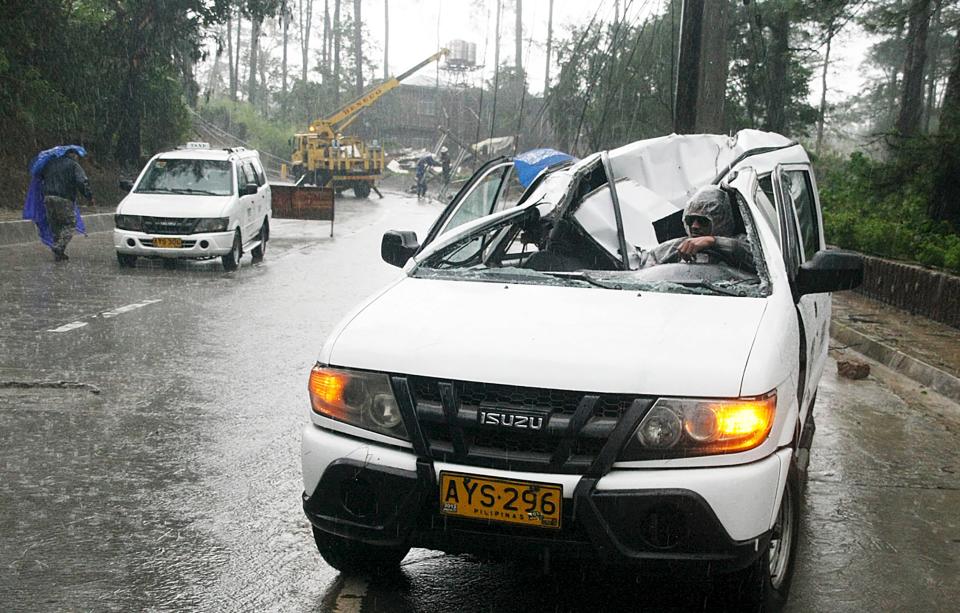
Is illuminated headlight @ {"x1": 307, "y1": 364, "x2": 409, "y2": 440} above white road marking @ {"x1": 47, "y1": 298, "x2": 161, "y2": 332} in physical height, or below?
above

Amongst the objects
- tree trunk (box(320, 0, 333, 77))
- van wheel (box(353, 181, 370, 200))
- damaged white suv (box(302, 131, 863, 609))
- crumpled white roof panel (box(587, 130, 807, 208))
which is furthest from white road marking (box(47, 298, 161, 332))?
tree trunk (box(320, 0, 333, 77))

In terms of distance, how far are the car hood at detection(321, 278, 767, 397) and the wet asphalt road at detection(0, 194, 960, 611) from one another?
69 cm

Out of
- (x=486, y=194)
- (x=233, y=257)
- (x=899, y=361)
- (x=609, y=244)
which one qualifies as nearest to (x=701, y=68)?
(x=899, y=361)

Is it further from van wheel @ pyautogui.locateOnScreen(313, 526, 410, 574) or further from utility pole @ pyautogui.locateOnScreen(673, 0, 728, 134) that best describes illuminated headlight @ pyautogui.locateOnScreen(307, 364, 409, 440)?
utility pole @ pyautogui.locateOnScreen(673, 0, 728, 134)

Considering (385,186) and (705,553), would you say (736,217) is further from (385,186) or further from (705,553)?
(385,186)

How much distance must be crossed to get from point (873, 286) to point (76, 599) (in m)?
12.3

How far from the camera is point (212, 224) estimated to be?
Result: 1542cm

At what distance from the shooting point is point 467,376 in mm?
→ 3496

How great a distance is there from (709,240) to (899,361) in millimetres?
5755

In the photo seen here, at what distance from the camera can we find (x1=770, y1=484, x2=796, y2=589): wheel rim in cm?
387

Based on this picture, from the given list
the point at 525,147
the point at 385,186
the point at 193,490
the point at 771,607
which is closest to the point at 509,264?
the point at 193,490

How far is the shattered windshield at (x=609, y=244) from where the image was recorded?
451 cm

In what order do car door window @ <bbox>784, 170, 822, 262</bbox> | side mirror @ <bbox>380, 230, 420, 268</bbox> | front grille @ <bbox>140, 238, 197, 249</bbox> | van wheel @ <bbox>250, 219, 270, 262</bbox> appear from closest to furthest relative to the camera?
side mirror @ <bbox>380, 230, 420, 268</bbox> → car door window @ <bbox>784, 170, 822, 262</bbox> → front grille @ <bbox>140, 238, 197, 249</bbox> → van wheel @ <bbox>250, 219, 270, 262</bbox>

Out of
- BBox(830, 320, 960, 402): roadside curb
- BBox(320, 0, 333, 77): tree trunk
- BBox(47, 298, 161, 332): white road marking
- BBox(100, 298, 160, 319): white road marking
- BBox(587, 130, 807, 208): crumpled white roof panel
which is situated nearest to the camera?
BBox(587, 130, 807, 208): crumpled white roof panel
